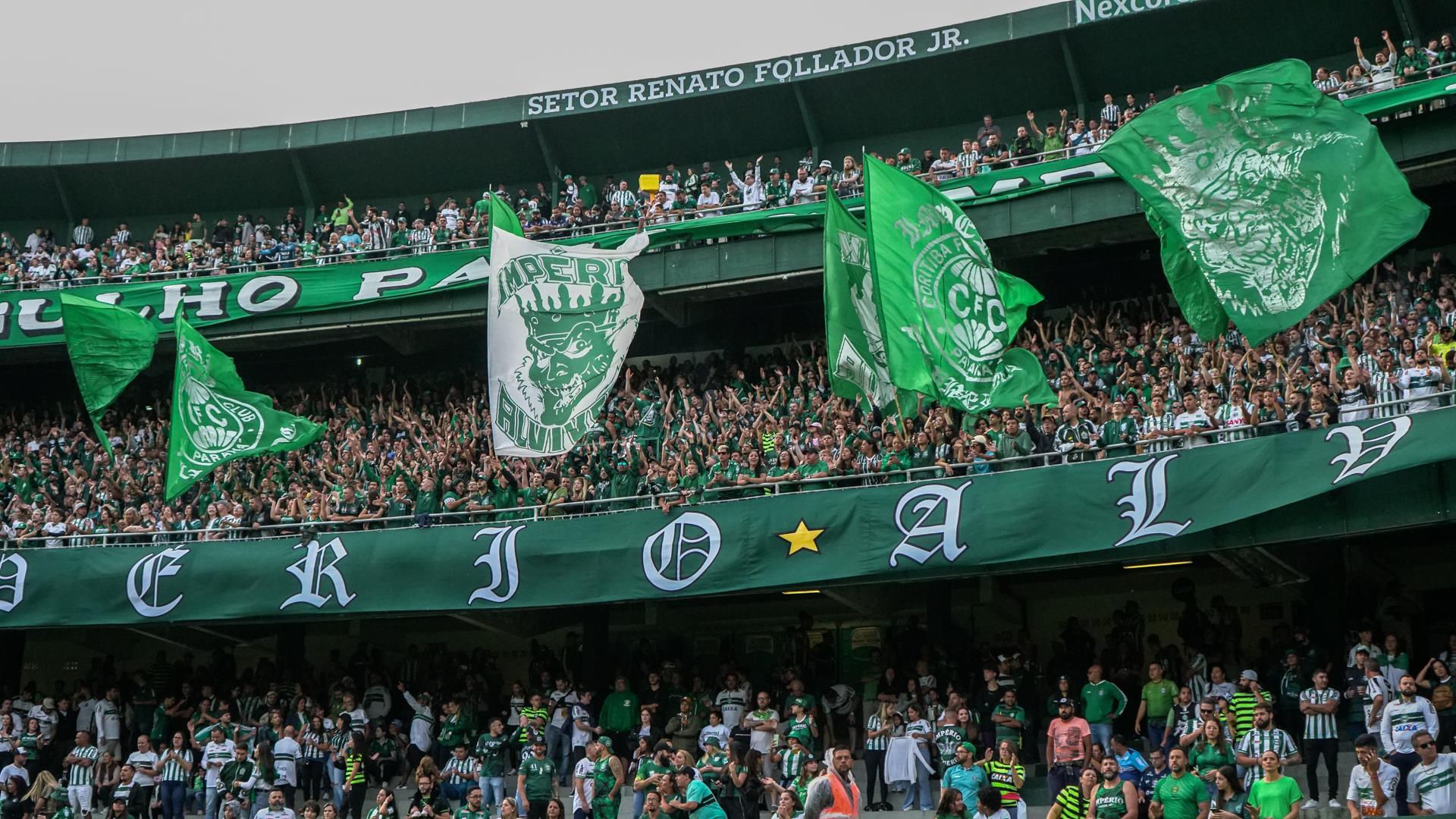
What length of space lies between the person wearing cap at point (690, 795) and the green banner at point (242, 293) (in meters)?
12.5

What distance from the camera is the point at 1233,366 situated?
2120 cm

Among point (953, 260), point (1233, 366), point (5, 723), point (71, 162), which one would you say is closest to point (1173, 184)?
point (953, 260)

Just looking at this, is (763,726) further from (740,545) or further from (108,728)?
(108,728)

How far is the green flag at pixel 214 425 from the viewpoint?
76.3 ft

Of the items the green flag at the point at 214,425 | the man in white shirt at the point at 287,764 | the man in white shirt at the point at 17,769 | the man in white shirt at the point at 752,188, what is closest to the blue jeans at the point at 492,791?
the man in white shirt at the point at 287,764

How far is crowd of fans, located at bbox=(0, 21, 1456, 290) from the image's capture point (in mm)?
26484

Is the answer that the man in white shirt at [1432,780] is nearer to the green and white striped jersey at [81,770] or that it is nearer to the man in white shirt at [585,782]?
the man in white shirt at [585,782]

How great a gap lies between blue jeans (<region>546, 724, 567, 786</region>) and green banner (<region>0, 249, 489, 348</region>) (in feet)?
30.0

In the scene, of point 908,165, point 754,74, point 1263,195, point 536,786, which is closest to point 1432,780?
point 1263,195

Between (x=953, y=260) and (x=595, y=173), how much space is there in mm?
14566

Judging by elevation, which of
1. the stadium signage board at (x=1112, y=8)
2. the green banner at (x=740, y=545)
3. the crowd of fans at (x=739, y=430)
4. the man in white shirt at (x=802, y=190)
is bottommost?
the green banner at (x=740, y=545)

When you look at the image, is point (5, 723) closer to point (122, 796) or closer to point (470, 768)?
point (122, 796)

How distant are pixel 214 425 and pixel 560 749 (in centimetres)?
675

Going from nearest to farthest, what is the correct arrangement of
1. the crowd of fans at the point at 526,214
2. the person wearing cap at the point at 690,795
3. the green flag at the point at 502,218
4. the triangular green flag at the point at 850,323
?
the person wearing cap at the point at 690,795, the triangular green flag at the point at 850,323, the green flag at the point at 502,218, the crowd of fans at the point at 526,214
